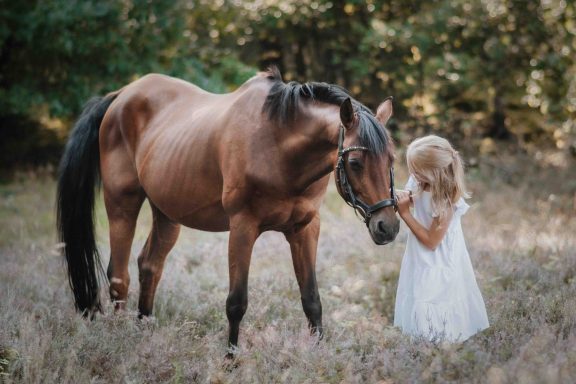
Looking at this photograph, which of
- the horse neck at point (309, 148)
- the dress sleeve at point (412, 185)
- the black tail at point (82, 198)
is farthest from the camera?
the black tail at point (82, 198)

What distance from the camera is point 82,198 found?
5.05 m

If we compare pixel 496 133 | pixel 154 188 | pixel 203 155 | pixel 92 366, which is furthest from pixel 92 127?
pixel 496 133

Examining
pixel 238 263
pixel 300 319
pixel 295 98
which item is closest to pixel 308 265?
pixel 238 263

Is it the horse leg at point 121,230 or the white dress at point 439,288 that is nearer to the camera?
the white dress at point 439,288

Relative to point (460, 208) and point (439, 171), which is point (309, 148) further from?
point (460, 208)

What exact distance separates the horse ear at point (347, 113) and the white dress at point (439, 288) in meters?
0.86

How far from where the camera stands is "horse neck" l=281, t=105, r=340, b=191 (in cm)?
343

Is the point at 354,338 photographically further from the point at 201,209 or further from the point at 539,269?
the point at 539,269

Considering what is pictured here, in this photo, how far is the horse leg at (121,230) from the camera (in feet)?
15.8

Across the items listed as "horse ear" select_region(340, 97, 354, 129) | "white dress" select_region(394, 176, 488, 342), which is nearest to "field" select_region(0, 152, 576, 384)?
"white dress" select_region(394, 176, 488, 342)

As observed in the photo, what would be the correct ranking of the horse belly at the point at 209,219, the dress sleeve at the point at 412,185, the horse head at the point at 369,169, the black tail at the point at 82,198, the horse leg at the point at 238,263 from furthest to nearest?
1. the black tail at the point at 82,198
2. the horse belly at the point at 209,219
3. the dress sleeve at the point at 412,185
4. the horse leg at the point at 238,263
5. the horse head at the point at 369,169

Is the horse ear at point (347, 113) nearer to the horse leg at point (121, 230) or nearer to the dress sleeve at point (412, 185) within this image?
the dress sleeve at point (412, 185)

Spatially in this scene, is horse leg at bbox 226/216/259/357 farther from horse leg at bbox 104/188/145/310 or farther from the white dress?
horse leg at bbox 104/188/145/310

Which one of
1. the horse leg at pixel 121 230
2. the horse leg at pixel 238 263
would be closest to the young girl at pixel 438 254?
the horse leg at pixel 238 263
